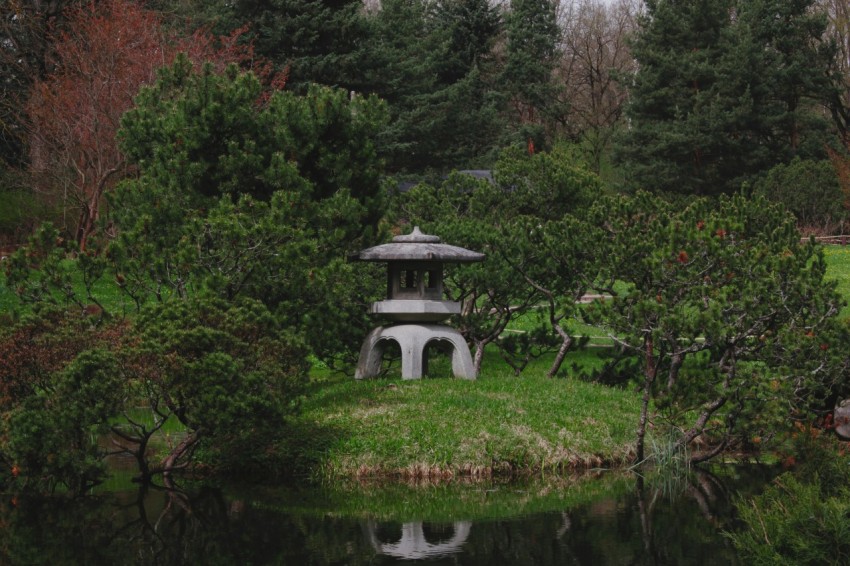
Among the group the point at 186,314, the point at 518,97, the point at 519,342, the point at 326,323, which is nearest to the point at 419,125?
the point at 518,97

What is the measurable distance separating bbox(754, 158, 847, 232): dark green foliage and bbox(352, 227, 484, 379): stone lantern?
2223 centimetres

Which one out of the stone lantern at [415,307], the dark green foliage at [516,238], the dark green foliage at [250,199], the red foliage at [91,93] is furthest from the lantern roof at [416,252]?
the red foliage at [91,93]

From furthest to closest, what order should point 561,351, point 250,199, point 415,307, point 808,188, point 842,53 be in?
1. point 842,53
2. point 808,188
3. point 561,351
4. point 415,307
5. point 250,199

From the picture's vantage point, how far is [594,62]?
53.3m

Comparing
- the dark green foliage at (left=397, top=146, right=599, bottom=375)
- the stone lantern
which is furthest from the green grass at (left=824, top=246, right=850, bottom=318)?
the stone lantern

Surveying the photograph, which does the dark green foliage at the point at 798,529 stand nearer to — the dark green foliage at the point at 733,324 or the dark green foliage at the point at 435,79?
the dark green foliage at the point at 733,324

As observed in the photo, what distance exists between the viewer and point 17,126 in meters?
30.3

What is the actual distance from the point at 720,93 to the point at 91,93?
22013 millimetres

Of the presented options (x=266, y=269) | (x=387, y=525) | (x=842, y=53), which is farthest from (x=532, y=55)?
(x=387, y=525)

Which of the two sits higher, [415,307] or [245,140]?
[245,140]

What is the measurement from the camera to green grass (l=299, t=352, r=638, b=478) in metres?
11.8

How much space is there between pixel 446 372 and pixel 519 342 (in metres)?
1.45

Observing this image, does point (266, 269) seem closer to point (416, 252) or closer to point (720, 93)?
point (416, 252)

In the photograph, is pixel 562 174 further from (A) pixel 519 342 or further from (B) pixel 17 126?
(B) pixel 17 126
